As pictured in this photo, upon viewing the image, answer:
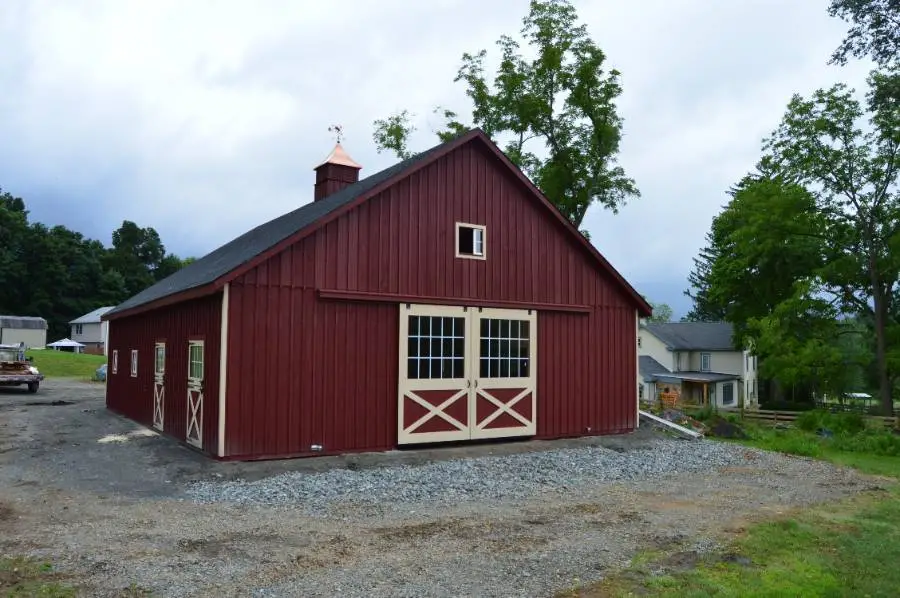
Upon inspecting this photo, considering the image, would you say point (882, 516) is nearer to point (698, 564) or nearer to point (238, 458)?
point (698, 564)

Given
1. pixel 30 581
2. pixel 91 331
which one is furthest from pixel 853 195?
pixel 91 331

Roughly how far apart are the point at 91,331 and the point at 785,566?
59923 mm

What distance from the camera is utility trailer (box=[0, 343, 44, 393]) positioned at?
76.6 feet

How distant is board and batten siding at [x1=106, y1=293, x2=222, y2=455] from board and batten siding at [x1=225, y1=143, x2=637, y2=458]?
589mm

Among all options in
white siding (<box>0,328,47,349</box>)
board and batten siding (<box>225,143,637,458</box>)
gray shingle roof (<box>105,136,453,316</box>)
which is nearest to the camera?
board and batten siding (<box>225,143,637,458</box>)

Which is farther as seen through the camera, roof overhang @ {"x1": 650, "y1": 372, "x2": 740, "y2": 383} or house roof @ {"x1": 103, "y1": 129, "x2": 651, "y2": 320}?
roof overhang @ {"x1": 650, "y1": 372, "x2": 740, "y2": 383}

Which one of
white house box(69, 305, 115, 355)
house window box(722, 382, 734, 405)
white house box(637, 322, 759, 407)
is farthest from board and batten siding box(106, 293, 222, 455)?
white house box(69, 305, 115, 355)

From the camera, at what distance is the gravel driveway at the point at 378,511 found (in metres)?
5.39

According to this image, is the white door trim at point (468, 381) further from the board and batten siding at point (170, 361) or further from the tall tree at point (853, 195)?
the tall tree at point (853, 195)

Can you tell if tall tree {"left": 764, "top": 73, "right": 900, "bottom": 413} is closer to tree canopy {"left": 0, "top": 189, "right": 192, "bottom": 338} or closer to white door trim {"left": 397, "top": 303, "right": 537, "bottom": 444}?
white door trim {"left": 397, "top": 303, "right": 537, "bottom": 444}

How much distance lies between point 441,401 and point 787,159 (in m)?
25.3

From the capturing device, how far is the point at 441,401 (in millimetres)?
11594

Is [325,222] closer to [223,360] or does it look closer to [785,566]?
[223,360]

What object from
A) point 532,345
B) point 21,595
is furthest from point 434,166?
point 21,595
